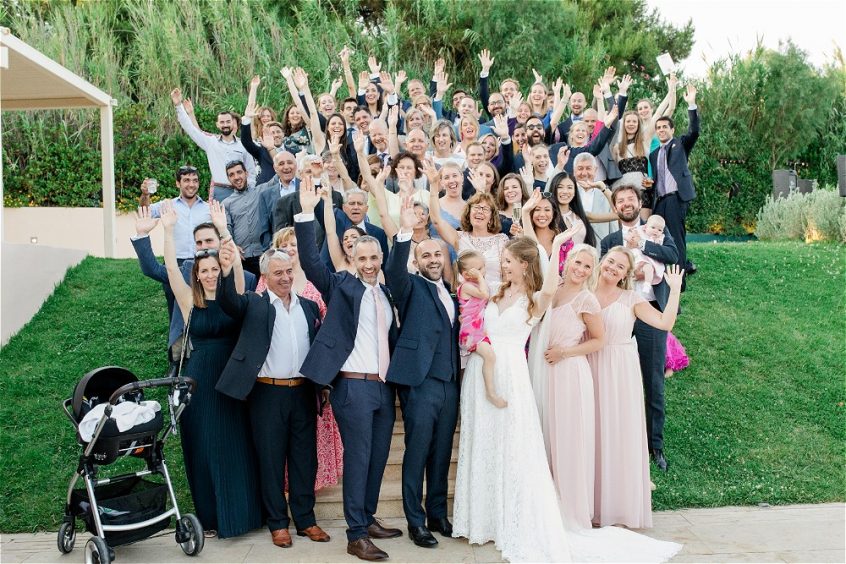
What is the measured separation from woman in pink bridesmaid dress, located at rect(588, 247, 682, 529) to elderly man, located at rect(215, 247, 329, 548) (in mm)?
2023

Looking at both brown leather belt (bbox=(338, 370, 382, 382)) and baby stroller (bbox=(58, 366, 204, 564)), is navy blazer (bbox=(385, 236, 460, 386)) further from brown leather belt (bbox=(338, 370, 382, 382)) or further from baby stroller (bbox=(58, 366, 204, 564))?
baby stroller (bbox=(58, 366, 204, 564))

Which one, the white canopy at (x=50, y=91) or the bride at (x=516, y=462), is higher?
the white canopy at (x=50, y=91)

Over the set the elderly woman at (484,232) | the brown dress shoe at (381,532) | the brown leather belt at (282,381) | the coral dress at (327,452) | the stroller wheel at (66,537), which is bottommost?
the brown dress shoe at (381,532)

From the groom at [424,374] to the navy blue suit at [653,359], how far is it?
2.07 m

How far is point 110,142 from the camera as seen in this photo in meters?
12.5

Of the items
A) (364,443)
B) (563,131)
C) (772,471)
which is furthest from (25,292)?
(772,471)

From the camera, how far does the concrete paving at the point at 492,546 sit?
5.52 m

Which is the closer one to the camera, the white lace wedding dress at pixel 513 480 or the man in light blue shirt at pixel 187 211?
the white lace wedding dress at pixel 513 480

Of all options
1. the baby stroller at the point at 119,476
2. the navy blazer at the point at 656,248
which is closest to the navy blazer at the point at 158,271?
the baby stroller at the point at 119,476

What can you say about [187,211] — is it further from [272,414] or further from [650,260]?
[650,260]

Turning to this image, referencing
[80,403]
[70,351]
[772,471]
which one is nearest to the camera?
[80,403]

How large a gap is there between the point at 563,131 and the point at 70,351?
19.7 feet

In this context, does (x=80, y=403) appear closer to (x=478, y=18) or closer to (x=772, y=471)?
(x=772, y=471)

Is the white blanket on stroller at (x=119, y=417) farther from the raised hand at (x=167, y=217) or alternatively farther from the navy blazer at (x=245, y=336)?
the raised hand at (x=167, y=217)
